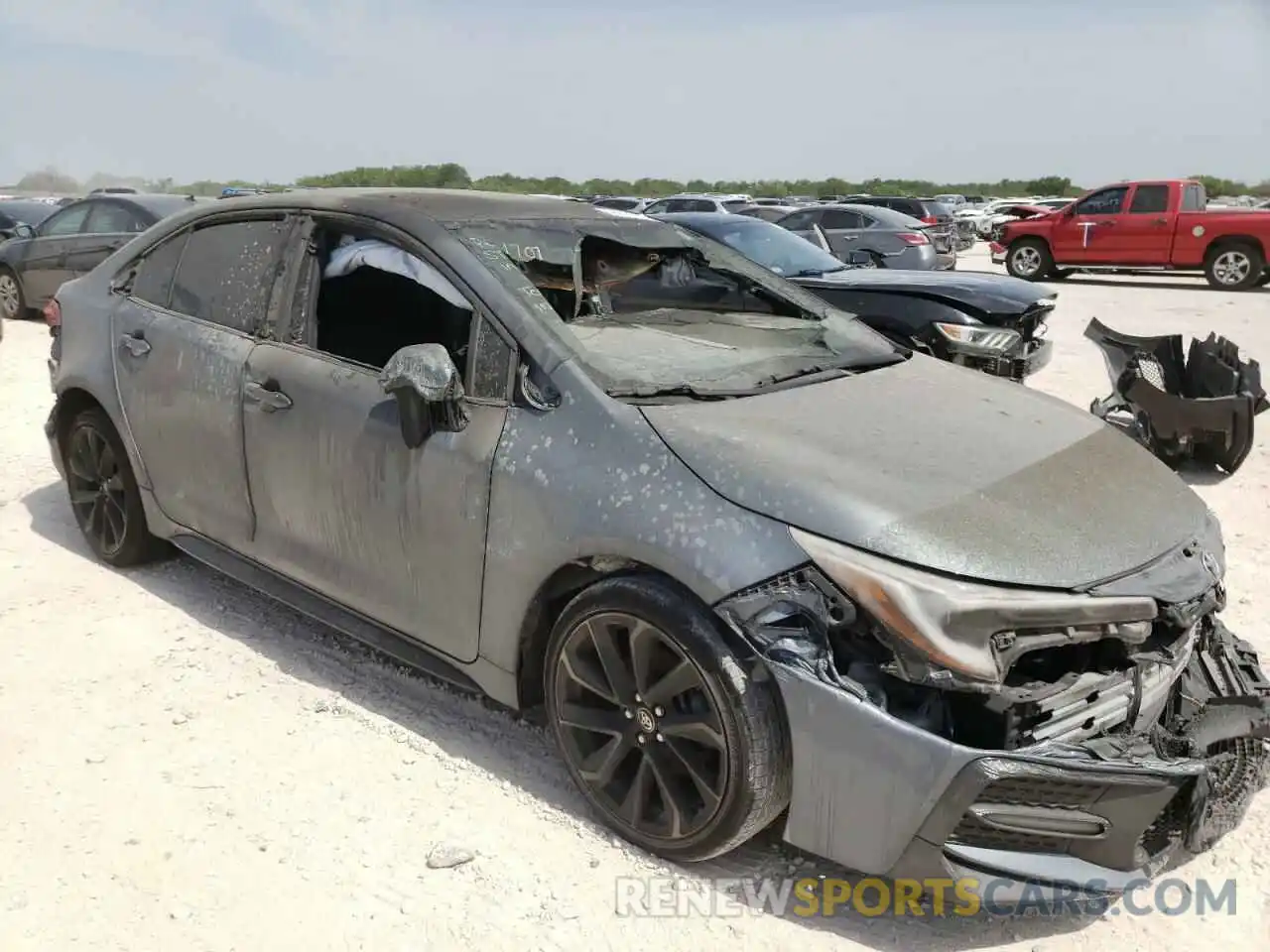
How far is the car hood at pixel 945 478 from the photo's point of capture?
237 centimetres

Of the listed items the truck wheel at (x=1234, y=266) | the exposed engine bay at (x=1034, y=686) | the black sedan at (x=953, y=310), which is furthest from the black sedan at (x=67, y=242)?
the truck wheel at (x=1234, y=266)

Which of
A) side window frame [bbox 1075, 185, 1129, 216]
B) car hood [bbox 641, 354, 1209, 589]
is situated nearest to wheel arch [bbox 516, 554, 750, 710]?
car hood [bbox 641, 354, 1209, 589]

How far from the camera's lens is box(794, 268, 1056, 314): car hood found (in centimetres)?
727

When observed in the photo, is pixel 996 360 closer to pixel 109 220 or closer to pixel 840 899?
pixel 840 899

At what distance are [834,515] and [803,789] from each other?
0.64 m

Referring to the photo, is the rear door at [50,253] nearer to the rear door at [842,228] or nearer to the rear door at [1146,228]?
the rear door at [842,228]

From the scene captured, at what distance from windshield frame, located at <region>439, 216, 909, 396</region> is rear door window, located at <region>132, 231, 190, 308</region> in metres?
1.55

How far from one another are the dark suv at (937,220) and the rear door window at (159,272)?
44.3ft

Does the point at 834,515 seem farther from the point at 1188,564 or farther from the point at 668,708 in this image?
the point at 1188,564

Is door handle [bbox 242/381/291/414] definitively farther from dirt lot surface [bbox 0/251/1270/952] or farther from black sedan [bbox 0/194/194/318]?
black sedan [bbox 0/194/194/318]

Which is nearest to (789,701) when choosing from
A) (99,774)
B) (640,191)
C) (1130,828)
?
(1130,828)

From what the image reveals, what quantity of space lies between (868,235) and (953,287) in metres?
6.99

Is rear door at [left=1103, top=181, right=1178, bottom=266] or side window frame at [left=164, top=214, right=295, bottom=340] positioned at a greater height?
rear door at [left=1103, top=181, right=1178, bottom=266]

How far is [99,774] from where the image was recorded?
3059mm
